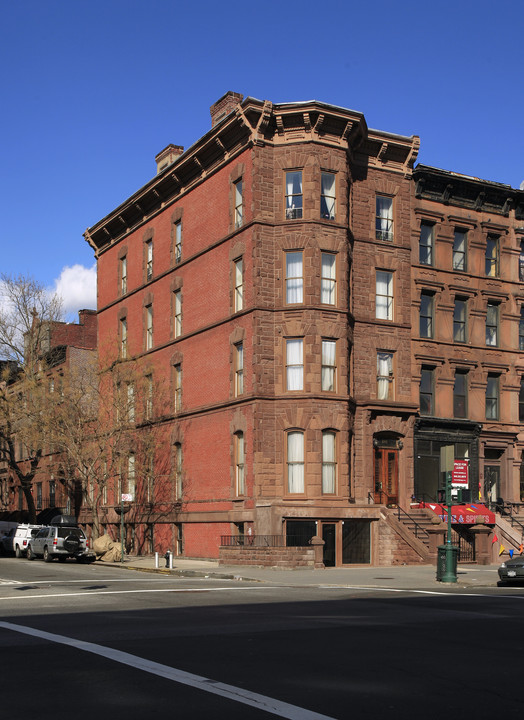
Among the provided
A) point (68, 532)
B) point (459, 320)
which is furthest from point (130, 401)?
point (459, 320)

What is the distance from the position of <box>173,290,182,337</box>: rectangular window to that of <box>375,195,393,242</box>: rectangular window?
1089 centimetres

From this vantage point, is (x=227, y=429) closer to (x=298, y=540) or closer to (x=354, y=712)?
(x=298, y=540)

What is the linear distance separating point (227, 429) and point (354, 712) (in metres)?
31.8

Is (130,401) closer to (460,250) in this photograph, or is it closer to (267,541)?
(267,541)

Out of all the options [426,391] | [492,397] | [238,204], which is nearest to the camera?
[238,204]

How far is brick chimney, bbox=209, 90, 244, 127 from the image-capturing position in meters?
44.8

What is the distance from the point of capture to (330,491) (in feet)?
122

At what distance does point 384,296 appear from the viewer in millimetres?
41469

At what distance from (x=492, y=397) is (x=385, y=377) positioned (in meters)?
7.19

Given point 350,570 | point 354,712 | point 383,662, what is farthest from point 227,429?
point 354,712

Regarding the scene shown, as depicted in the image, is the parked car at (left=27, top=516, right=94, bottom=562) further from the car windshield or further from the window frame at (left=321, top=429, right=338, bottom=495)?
the window frame at (left=321, top=429, right=338, bottom=495)

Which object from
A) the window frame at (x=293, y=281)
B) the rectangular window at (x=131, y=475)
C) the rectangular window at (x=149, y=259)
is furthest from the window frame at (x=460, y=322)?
the rectangular window at (x=131, y=475)

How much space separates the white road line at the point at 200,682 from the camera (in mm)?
8352

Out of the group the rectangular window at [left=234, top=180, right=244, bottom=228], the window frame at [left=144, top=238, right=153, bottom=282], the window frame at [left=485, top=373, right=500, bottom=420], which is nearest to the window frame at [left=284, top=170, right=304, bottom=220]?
the rectangular window at [left=234, top=180, right=244, bottom=228]
